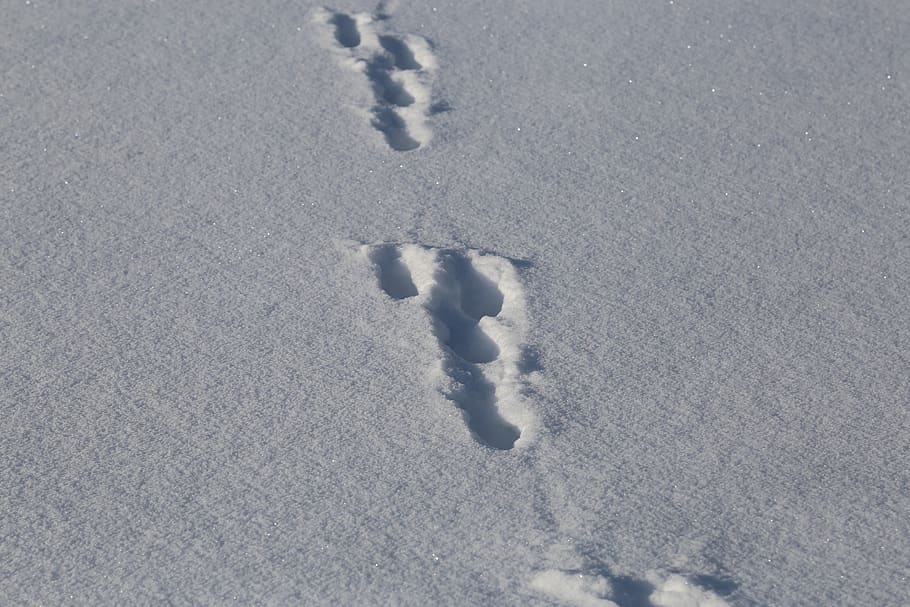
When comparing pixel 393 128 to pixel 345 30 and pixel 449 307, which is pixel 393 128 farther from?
pixel 449 307

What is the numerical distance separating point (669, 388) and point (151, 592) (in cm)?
106

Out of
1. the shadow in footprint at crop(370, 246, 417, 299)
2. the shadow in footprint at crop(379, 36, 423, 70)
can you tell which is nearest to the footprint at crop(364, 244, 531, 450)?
the shadow in footprint at crop(370, 246, 417, 299)

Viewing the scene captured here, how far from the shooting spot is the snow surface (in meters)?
1.79

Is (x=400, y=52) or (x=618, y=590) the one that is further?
(x=400, y=52)

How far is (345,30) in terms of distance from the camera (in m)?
3.40

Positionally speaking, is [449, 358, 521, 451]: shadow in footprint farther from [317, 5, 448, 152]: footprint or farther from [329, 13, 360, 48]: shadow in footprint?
[329, 13, 360, 48]: shadow in footprint

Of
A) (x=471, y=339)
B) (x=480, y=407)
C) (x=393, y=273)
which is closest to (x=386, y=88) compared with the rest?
(x=393, y=273)

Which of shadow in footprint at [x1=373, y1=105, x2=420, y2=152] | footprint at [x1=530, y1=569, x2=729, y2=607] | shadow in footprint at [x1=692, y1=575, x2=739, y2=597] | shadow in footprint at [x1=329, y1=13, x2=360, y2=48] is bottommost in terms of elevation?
shadow in footprint at [x1=329, y1=13, x2=360, y2=48]

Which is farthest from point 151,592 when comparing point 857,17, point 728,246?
point 857,17

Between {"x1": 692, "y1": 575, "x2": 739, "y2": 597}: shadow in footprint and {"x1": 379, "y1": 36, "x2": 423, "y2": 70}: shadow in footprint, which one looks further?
{"x1": 379, "y1": 36, "x2": 423, "y2": 70}: shadow in footprint

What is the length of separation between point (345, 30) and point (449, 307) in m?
1.42

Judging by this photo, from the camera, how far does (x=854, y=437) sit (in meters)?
2.04

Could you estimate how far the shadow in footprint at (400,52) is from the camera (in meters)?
3.26

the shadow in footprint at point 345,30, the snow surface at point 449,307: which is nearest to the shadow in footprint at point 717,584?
the snow surface at point 449,307
